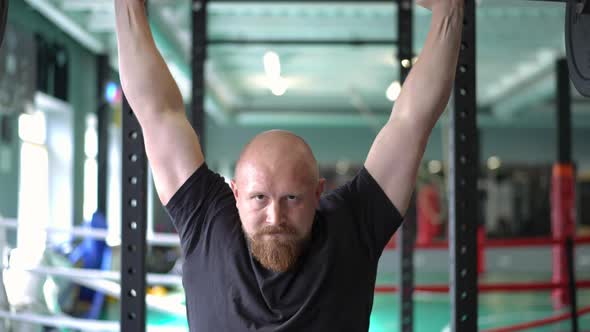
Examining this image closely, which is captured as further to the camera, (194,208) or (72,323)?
(72,323)

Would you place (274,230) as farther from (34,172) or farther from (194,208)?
(34,172)

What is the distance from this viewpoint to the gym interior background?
573cm

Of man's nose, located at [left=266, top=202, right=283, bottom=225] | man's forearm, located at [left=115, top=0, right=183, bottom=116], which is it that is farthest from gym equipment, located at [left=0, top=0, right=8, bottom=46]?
man's nose, located at [left=266, top=202, right=283, bottom=225]

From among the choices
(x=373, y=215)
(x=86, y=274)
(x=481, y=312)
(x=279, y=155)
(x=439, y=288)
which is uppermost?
(x=279, y=155)

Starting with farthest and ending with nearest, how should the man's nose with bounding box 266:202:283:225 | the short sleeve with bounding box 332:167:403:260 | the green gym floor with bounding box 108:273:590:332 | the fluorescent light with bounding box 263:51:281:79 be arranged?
1. the fluorescent light with bounding box 263:51:281:79
2. the green gym floor with bounding box 108:273:590:332
3. the short sleeve with bounding box 332:167:403:260
4. the man's nose with bounding box 266:202:283:225

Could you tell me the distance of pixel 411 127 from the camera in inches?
52.6

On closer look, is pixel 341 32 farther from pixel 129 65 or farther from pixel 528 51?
pixel 129 65

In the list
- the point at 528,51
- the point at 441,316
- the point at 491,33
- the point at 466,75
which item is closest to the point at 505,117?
the point at 528,51

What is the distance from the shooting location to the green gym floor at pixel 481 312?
6477 mm

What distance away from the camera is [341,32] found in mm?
8203

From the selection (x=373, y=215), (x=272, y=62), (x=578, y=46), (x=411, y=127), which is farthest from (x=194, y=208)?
(x=272, y=62)

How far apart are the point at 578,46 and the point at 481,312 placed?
6471 millimetres

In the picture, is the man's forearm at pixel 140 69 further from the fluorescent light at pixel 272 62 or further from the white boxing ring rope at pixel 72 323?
the fluorescent light at pixel 272 62

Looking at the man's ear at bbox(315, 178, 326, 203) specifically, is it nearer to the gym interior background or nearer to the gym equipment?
the gym equipment
